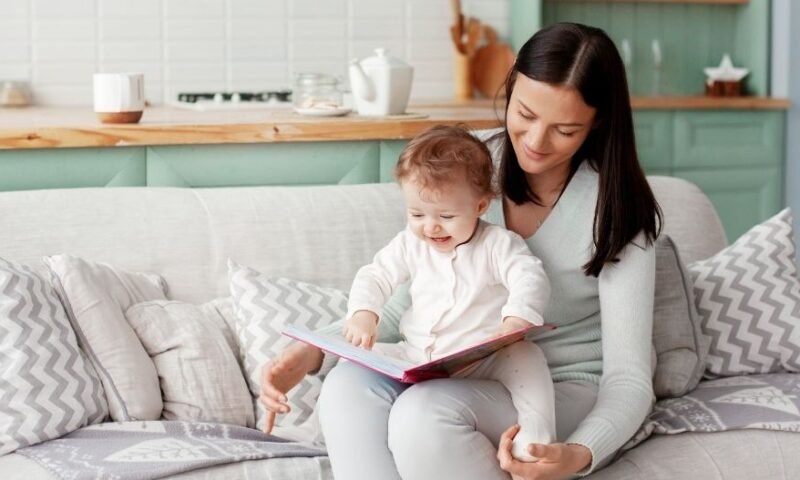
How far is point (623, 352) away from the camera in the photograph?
2.02 meters

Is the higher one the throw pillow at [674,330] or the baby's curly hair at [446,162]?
the baby's curly hair at [446,162]

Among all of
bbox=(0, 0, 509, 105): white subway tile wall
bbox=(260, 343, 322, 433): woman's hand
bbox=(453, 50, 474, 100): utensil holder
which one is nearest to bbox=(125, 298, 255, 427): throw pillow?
bbox=(260, 343, 322, 433): woman's hand

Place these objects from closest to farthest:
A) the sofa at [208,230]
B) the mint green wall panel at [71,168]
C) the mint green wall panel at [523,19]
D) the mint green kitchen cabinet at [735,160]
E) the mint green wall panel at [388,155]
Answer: the sofa at [208,230]
the mint green wall panel at [71,168]
the mint green wall panel at [388,155]
the mint green wall panel at [523,19]
the mint green kitchen cabinet at [735,160]

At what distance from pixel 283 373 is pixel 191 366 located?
1.15 feet

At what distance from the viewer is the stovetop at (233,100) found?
11.5 feet

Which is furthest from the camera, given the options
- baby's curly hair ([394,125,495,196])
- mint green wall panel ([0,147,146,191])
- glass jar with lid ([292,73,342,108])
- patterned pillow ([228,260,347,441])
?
glass jar with lid ([292,73,342,108])

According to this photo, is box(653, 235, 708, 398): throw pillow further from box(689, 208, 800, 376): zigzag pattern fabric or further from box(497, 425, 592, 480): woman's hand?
box(497, 425, 592, 480): woman's hand

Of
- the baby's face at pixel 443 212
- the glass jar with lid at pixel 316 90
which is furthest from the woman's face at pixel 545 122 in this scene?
the glass jar with lid at pixel 316 90

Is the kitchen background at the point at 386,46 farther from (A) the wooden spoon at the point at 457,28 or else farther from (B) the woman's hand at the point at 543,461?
(B) the woman's hand at the point at 543,461

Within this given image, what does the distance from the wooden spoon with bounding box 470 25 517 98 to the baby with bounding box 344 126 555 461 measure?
2174mm

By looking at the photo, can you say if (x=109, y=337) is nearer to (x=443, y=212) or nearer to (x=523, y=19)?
(x=443, y=212)

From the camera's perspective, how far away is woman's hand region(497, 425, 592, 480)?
1.76 meters

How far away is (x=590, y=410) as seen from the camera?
204 cm

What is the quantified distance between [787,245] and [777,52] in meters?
1.92
